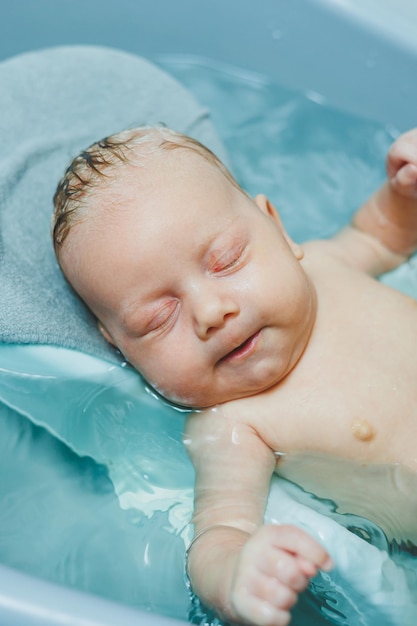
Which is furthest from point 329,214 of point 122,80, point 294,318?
point 294,318

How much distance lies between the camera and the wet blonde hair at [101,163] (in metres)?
1.11

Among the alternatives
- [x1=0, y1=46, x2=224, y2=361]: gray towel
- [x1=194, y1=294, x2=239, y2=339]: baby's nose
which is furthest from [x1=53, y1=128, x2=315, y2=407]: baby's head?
[x1=0, y1=46, x2=224, y2=361]: gray towel

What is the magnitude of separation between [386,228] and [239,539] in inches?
27.7

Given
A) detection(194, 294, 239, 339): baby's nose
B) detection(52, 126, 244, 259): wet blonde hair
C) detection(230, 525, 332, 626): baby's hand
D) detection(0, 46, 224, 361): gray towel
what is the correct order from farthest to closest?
detection(0, 46, 224, 361): gray towel
detection(52, 126, 244, 259): wet blonde hair
detection(194, 294, 239, 339): baby's nose
detection(230, 525, 332, 626): baby's hand

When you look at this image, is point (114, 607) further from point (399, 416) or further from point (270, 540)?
point (399, 416)

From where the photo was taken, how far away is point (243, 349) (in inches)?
42.3

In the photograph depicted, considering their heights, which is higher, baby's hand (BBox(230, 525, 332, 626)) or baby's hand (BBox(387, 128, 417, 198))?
baby's hand (BBox(387, 128, 417, 198))

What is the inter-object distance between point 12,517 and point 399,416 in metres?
0.62

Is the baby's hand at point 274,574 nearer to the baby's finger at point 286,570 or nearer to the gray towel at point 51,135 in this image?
the baby's finger at point 286,570

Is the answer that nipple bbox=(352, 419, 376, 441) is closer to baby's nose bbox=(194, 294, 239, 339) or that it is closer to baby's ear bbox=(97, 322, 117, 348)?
baby's nose bbox=(194, 294, 239, 339)

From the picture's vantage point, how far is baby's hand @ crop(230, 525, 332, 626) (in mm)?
767

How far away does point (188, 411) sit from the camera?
1235mm

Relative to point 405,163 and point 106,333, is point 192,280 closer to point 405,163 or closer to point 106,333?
point 106,333

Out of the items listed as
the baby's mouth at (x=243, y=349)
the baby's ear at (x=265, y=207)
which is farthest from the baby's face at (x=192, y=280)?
the baby's ear at (x=265, y=207)
